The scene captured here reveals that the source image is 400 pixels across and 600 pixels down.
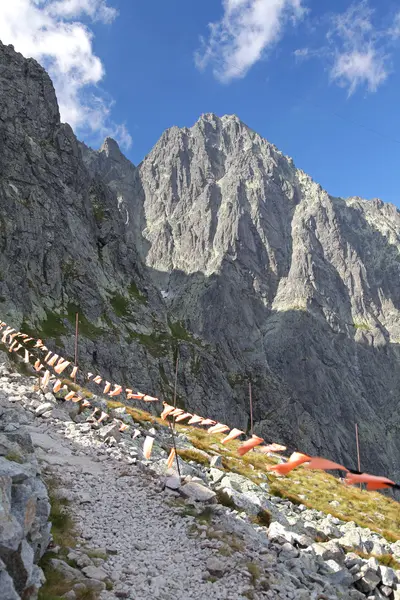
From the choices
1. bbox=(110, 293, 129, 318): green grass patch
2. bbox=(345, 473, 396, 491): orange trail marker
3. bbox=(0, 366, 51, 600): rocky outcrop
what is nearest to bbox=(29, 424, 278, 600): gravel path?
bbox=(0, 366, 51, 600): rocky outcrop

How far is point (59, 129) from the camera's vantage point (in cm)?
14612

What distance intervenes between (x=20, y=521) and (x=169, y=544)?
5462 millimetres

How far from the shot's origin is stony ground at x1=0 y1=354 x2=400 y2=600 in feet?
36.6

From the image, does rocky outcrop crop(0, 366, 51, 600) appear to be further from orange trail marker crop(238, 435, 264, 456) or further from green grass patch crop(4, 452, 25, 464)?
orange trail marker crop(238, 435, 264, 456)

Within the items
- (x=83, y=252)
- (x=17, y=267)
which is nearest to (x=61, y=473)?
(x=17, y=267)

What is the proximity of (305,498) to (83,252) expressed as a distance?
108m

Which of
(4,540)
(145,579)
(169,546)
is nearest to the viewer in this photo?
(4,540)

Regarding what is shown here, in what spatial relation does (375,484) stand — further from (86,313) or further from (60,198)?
(60,198)

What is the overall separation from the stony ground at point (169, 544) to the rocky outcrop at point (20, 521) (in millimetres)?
940

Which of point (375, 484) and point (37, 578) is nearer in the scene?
point (375, 484)

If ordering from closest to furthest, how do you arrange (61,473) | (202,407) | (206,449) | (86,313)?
(61,473) < (206,449) < (86,313) < (202,407)

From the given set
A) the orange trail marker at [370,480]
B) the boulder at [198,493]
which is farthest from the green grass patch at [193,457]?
the orange trail marker at [370,480]

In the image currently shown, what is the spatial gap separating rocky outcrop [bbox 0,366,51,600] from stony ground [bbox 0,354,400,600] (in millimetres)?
940

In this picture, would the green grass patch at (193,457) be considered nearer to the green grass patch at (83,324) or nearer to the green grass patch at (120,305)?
the green grass patch at (83,324)
